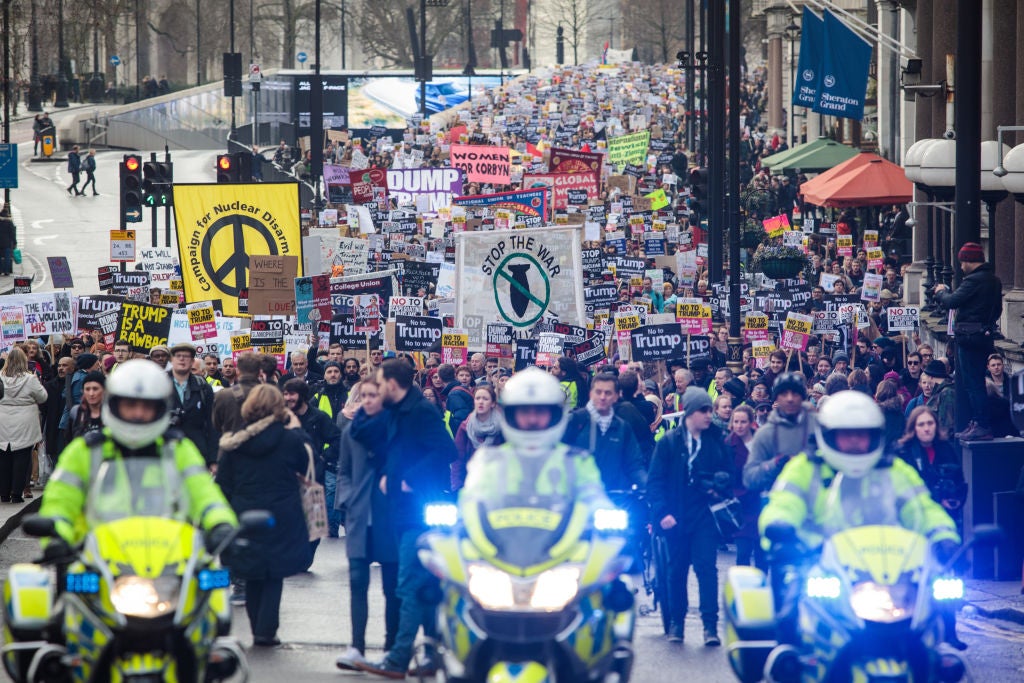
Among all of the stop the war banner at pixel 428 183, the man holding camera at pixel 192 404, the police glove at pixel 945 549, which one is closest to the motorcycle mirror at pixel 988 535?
the police glove at pixel 945 549

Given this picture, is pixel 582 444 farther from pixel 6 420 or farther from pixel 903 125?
pixel 903 125

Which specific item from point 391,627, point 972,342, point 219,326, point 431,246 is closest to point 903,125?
point 431,246

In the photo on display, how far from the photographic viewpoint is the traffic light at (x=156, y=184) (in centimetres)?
2952

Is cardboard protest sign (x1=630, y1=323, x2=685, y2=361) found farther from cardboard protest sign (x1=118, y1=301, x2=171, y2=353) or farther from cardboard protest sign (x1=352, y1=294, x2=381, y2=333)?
cardboard protest sign (x1=118, y1=301, x2=171, y2=353)

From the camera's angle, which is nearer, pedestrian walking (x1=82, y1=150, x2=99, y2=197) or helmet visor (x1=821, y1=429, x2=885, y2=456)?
helmet visor (x1=821, y1=429, x2=885, y2=456)

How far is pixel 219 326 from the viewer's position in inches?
742

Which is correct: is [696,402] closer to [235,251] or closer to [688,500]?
[688,500]

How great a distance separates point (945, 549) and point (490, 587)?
1894mm

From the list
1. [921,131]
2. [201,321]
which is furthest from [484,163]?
[201,321]

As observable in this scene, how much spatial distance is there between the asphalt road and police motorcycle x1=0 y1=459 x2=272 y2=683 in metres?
2.23

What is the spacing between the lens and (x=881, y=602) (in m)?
7.27

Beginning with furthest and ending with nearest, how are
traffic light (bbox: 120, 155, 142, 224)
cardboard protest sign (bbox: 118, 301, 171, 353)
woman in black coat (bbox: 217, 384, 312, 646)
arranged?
traffic light (bbox: 120, 155, 142, 224)
cardboard protest sign (bbox: 118, 301, 171, 353)
woman in black coat (bbox: 217, 384, 312, 646)

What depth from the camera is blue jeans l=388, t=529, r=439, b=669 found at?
961 centimetres

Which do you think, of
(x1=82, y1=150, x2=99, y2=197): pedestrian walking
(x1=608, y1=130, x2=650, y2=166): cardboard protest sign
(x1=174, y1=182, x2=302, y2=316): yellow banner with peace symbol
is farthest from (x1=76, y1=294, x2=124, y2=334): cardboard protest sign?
(x1=82, y1=150, x2=99, y2=197): pedestrian walking
